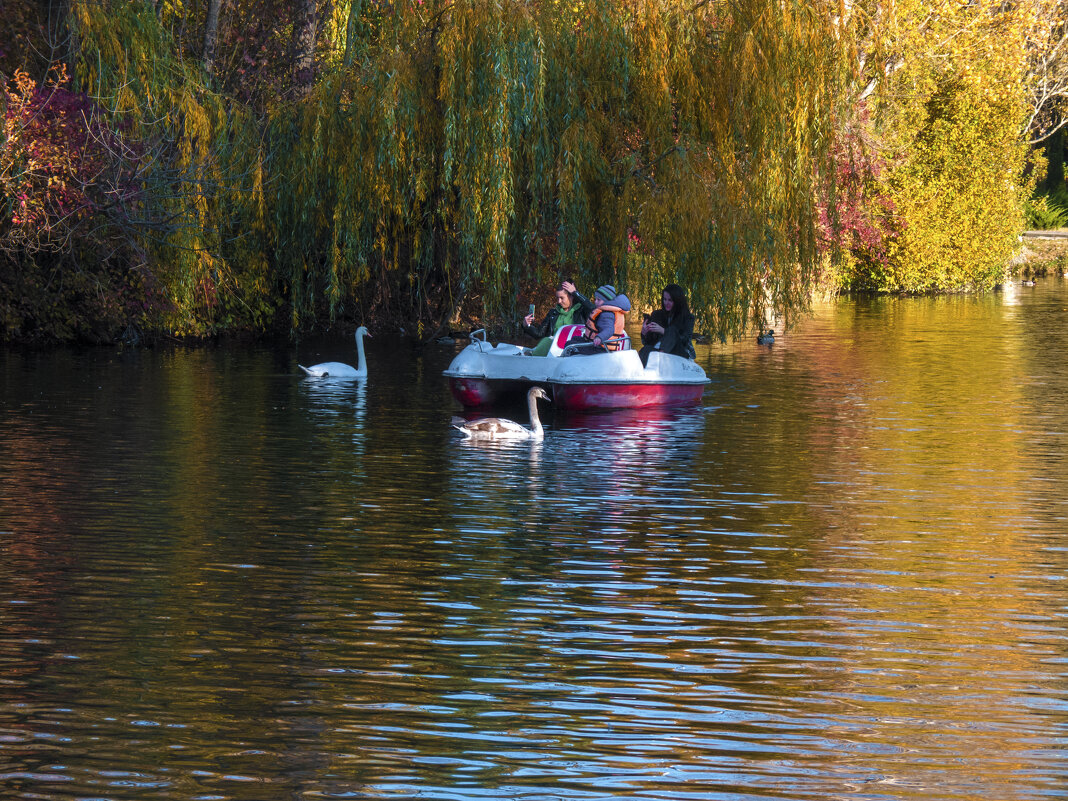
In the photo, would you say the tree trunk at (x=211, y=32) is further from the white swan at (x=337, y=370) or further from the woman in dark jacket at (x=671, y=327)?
the woman in dark jacket at (x=671, y=327)

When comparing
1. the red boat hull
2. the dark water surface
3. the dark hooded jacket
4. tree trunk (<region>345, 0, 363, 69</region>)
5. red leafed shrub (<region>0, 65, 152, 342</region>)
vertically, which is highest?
tree trunk (<region>345, 0, 363, 69</region>)

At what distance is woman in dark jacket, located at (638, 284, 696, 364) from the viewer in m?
20.8

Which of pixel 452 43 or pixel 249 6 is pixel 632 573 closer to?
pixel 452 43

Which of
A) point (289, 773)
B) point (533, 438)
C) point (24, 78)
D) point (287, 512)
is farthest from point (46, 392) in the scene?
point (289, 773)

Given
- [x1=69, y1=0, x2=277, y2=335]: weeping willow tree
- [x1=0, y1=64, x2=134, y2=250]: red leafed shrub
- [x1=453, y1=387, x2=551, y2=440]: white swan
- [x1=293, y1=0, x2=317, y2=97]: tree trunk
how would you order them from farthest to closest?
[x1=293, y1=0, x2=317, y2=97]: tree trunk
[x1=69, y1=0, x2=277, y2=335]: weeping willow tree
[x1=0, y1=64, x2=134, y2=250]: red leafed shrub
[x1=453, y1=387, x2=551, y2=440]: white swan

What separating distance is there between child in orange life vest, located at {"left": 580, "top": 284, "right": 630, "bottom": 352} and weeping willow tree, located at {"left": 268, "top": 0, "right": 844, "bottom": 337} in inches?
147

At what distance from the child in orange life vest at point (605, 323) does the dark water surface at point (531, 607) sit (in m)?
1.30

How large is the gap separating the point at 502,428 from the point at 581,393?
2.65 m

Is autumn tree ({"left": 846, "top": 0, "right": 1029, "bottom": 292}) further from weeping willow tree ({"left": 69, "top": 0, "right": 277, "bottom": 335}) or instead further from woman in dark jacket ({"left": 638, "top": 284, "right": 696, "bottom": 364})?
woman in dark jacket ({"left": 638, "top": 284, "right": 696, "bottom": 364})

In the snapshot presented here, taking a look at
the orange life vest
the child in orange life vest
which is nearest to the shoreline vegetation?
the child in orange life vest

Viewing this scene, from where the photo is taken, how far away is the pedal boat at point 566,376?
19.3 metres

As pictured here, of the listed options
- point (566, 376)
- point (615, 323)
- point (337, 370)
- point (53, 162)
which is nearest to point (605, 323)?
point (615, 323)

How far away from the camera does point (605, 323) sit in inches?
778

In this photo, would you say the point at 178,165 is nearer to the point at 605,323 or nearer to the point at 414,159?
the point at 414,159
